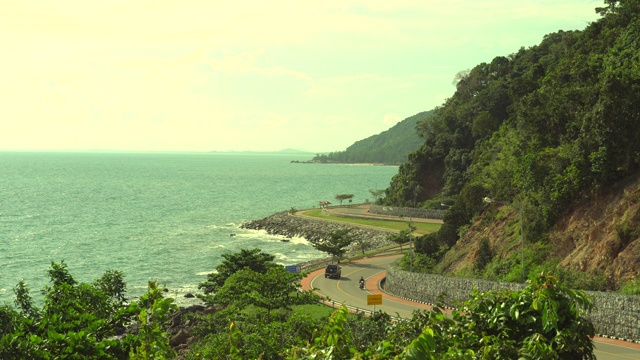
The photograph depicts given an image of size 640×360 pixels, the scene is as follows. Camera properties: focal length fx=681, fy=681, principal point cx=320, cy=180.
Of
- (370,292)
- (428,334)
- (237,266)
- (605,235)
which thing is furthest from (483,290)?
(428,334)

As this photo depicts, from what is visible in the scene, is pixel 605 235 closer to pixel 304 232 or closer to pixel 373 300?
pixel 373 300

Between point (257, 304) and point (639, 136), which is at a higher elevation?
point (639, 136)

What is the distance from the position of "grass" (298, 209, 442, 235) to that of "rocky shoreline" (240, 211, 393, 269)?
86.8 inches

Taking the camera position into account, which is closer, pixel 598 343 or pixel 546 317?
pixel 546 317

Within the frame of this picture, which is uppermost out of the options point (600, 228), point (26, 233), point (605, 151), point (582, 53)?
point (582, 53)

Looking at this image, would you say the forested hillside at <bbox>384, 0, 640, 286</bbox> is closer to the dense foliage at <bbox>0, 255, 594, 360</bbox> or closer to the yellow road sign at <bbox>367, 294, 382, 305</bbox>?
the yellow road sign at <bbox>367, 294, 382, 305</bbox>

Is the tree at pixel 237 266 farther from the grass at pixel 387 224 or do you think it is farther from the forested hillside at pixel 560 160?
the grass at pixel 387 224

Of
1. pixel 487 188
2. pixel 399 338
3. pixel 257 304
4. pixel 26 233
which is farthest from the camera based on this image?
pixel 26 233

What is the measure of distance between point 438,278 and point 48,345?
38033mm

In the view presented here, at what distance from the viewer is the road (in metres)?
33.4

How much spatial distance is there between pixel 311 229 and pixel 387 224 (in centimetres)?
1253

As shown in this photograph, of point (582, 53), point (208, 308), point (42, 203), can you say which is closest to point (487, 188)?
point (582, 53)

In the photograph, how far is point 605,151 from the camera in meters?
48.0

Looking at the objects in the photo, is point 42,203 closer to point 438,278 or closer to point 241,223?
point 241,223
